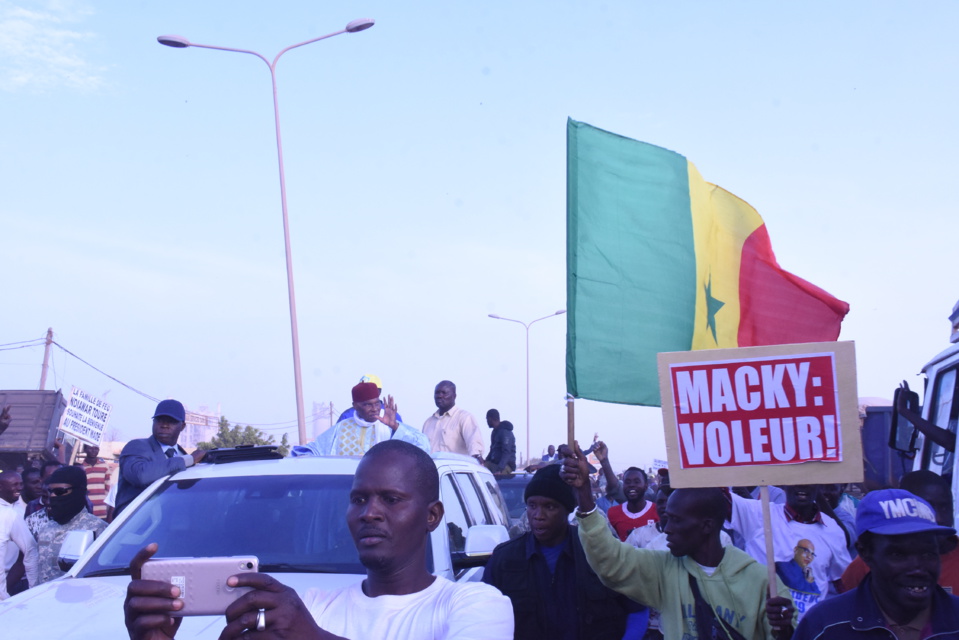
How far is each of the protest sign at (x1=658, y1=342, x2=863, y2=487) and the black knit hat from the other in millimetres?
708

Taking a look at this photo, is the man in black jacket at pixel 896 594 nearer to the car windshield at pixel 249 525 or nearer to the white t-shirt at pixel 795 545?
the white t-shirt at pixel 795 545

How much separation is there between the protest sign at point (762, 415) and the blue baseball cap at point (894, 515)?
534mm

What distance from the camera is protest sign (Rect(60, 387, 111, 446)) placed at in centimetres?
1825

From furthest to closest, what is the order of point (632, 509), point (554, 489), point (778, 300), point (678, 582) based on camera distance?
point (632, 509) → point (778, 300) → point (554, 489) → point (678, 582)

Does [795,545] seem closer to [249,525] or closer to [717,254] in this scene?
[717,254]

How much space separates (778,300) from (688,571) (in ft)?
13.0

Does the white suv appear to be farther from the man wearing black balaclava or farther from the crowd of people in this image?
the man wearing black balaclava

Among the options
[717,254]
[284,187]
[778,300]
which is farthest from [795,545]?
[284,187]

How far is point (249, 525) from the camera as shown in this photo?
5117 mm

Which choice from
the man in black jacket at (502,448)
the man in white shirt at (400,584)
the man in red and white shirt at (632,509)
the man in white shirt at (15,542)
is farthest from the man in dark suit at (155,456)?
the man in black jacket at (502,448)

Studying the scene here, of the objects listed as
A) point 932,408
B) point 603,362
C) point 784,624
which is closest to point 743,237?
point 932,408

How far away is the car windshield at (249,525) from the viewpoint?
4.90m

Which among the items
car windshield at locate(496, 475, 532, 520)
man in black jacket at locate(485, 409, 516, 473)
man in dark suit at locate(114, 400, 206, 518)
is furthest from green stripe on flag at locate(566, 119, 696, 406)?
car windshield at locate(496, 475, 532, 520)

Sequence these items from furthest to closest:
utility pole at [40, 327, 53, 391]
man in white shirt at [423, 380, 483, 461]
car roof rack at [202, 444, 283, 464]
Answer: utility pole at [40, 327, 53, 391] < man in white shirt at [423, 380, 483, 461] < car roof rack at [202, 444, 283, 464]
